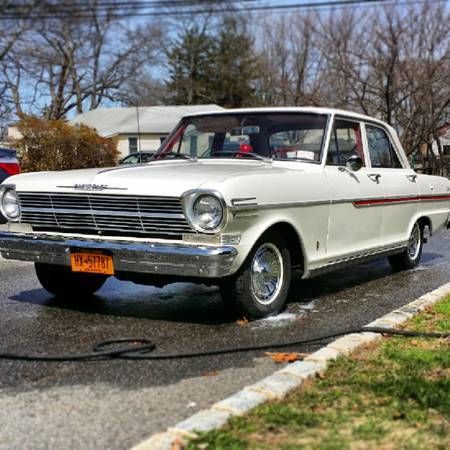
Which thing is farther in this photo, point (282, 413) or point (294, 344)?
point (294, 344)

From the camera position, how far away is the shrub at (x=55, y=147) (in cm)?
1984

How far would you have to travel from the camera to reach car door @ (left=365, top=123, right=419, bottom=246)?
732 centimetres

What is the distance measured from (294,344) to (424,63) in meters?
20.9

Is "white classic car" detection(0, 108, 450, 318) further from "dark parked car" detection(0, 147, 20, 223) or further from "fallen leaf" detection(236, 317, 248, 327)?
"dark parked car" detection(0, 147, 20, 223)

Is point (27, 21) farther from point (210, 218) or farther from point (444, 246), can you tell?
point (210, 218)

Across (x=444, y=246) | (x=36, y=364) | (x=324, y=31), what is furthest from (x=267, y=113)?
(x=324, y=31)

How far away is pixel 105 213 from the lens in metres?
5.32

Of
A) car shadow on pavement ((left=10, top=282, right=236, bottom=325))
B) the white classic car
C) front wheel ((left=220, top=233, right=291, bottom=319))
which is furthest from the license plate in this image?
front wheel ((left=220, top=233, right=291, bottom=319))

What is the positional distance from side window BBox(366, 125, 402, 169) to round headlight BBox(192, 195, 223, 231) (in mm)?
2881

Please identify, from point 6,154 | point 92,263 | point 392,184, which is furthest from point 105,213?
point 6,154

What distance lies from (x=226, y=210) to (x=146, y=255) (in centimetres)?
69

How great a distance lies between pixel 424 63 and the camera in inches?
936

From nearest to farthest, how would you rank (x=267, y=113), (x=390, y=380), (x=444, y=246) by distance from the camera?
(x=390, y=380), (x=267, y=113), (x=444, y=246)

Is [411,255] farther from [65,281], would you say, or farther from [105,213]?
[105,213]
